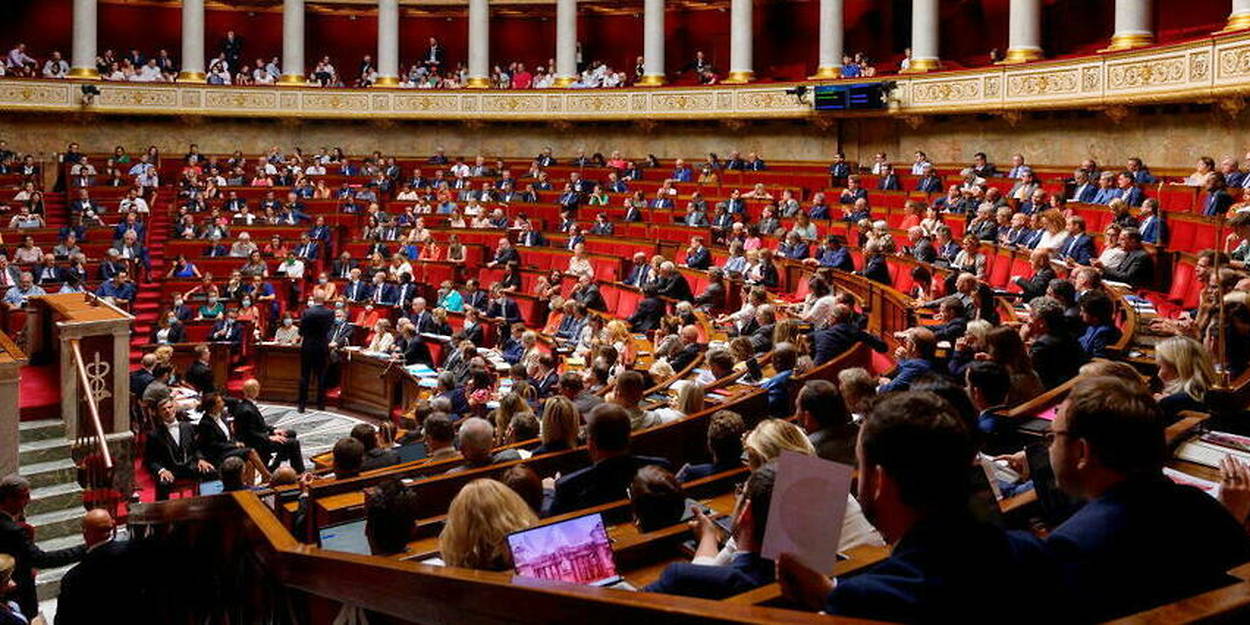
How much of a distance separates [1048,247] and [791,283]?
3364mm

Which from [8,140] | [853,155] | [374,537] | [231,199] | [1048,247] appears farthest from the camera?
[8,140]

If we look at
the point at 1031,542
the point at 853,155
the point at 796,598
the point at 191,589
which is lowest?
the point at 191,589

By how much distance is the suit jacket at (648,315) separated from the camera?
12.2m

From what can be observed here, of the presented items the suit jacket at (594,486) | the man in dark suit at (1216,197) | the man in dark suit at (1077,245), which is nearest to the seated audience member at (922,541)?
the suit jacket at (594,486)

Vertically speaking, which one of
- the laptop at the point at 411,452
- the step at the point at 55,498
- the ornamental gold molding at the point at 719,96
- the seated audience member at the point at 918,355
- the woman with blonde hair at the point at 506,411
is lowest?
the step at the point at 55,498

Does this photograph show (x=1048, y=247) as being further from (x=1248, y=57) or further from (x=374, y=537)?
(x=374, y=537)

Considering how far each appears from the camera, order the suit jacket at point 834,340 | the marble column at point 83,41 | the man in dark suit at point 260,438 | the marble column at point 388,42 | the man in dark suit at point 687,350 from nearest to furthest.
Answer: the suit jacket at point 834,340 → the man in dark suit at point 260,438 → the man in dark suit at point 687,350 → the marble column at point 83,41 → the marble column at point 388,42

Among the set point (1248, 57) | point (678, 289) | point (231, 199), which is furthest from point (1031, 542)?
point (231, 199)

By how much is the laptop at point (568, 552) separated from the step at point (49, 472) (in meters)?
5.79

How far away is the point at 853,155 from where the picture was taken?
2177 centimetres

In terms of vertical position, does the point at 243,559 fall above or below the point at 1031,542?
below

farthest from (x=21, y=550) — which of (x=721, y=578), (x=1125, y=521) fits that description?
(x=1125, y=521)

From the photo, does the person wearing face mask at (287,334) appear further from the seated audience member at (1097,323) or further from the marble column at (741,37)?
the marble column at (741,37)

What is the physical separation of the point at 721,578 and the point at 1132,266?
7.39m
